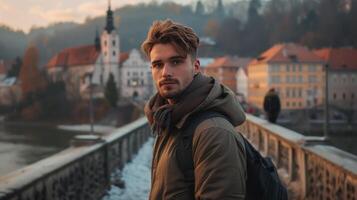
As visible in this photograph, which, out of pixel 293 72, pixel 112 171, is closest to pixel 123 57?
pixel 293 72

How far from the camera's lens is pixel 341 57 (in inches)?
2608

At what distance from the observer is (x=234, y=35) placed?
105625 millimetres

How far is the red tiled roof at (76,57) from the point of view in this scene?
312 ft

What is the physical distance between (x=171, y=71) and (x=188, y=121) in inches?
8.4

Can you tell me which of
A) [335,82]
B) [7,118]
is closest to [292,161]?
[335,82]

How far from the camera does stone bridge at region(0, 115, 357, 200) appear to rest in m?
4.83

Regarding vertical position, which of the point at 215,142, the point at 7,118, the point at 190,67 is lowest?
the point at 7,118

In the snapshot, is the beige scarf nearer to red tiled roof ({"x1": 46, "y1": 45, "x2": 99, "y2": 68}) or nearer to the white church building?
the white church building

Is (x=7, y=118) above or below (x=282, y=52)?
below

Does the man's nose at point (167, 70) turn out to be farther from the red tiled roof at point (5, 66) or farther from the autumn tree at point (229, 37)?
the red tiled roof at point (5, 66)

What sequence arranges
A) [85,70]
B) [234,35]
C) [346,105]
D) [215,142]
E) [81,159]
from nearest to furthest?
[215,142] → [81,159] → [346,105] → [85,70] → [234,35]

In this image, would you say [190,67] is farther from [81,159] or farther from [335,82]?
[335,82]

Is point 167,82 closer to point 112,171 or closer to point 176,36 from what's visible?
point 176,36

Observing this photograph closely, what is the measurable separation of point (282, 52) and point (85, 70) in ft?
130
